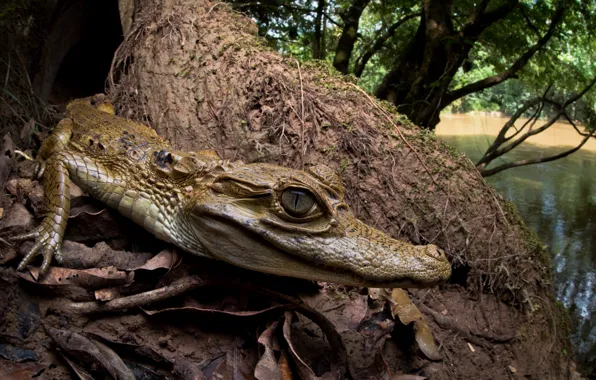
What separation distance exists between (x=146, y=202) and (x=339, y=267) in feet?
3.67

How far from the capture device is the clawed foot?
2221mm

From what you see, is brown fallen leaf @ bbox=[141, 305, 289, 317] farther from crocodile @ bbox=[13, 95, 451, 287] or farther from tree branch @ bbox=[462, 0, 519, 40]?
tree branch @ bbox=[462, 0, 519, 40]

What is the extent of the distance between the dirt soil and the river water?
8.43 ft

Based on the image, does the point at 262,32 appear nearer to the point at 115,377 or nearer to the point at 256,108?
the point at 256,108

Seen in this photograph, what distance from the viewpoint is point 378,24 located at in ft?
29.8

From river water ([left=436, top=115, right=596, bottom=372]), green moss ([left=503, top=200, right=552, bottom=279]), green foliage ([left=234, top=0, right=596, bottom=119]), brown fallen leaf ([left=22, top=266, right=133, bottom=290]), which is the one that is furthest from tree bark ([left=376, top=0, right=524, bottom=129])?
brown fallen leaf ([left=22, top=266, right=133, bottom=290])

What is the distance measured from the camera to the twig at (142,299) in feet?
7.25

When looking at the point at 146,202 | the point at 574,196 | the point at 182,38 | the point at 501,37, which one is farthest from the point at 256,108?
the point at 574,196

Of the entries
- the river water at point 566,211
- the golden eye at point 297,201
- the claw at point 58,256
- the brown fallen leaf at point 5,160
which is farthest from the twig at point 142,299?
the river water at point 566,211

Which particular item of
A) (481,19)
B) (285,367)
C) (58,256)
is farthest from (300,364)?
(481,19)

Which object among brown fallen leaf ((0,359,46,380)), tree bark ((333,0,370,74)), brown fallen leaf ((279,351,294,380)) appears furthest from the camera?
tree bark ((333,0,370,74))

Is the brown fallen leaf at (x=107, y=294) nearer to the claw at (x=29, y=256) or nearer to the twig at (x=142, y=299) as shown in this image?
the twig at (x=142, y=299)

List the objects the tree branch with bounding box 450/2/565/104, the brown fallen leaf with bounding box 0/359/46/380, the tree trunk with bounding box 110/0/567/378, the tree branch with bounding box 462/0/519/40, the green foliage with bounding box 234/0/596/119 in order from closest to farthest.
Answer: the brown fallen leaf with bounding box 0/359/46/380 → the tree trunk with bounding box 110/0/567/378 → the tree branch with bounding box 450/2/565/104 → the tree branch with bounding box 462/0/519/40 → the green foliage with bounding box 234/0/596/119

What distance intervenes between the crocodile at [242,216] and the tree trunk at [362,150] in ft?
2.93
